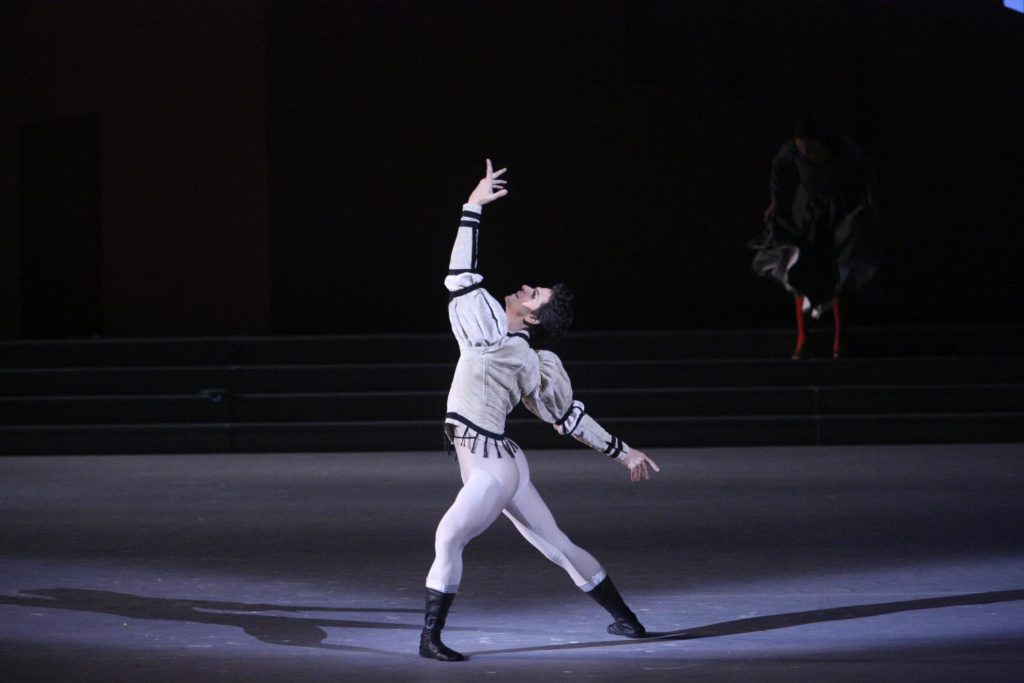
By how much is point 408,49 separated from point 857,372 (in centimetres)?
467

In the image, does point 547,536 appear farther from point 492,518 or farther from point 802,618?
point 802,618

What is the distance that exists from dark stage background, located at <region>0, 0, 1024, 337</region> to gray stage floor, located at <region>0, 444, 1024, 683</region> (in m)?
2.88

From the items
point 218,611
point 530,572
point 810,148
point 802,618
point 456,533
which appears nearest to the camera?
point 456,533

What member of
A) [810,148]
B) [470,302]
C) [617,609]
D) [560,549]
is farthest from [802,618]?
[810,148]

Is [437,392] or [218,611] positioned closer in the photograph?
[218,611]

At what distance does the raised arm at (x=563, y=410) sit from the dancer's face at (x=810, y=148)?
658 cm

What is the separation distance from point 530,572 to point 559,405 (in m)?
1.64

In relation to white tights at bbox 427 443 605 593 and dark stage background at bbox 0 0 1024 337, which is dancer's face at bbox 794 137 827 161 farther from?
white tights at bbox 427 443 605 593

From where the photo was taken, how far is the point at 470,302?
5.25 meters

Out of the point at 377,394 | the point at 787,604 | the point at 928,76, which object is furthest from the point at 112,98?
the point at 787,604

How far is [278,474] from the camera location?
10.3m

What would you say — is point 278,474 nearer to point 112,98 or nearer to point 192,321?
point 192,321

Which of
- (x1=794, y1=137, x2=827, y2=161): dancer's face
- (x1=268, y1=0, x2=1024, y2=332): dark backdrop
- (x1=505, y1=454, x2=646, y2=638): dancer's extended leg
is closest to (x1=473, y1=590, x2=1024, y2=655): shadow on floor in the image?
(x1=505, y1=454, x2=646, y2=638): dancer's extended leg

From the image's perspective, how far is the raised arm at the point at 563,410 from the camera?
5363 mm
